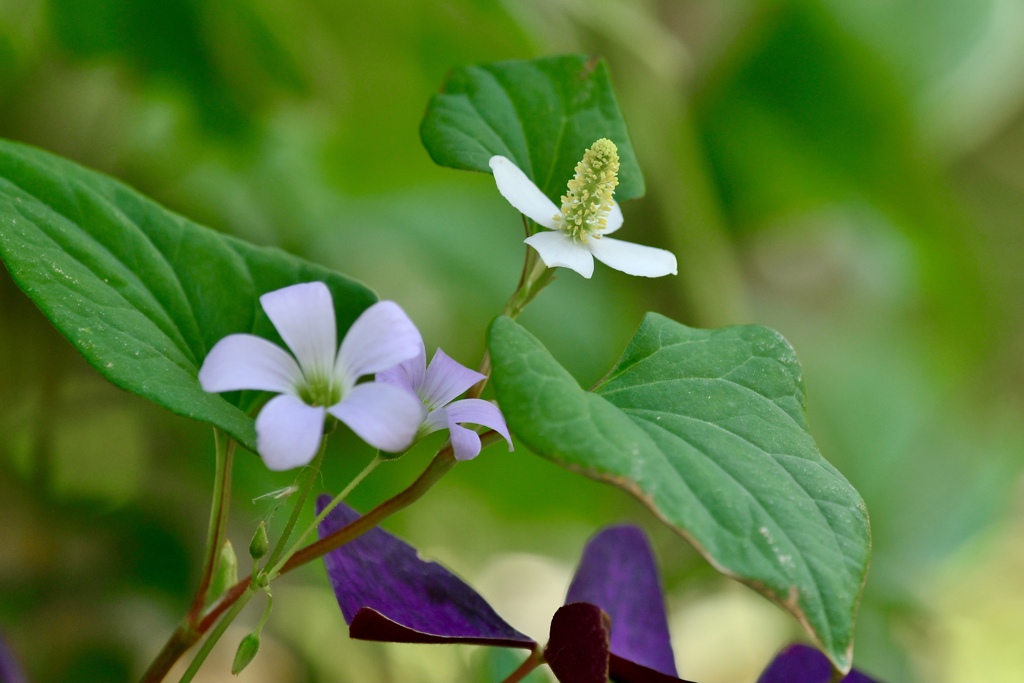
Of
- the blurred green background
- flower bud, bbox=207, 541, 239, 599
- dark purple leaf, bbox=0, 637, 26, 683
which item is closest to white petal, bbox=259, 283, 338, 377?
flower bud, bbox=207, 541, 239, 599

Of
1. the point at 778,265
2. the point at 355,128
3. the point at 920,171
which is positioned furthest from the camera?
the point at 778,265

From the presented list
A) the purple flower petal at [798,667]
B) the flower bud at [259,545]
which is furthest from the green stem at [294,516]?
the purple flower petal at [798,667]

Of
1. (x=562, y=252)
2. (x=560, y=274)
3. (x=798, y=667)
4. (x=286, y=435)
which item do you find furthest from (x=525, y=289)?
(x=560, y=274)

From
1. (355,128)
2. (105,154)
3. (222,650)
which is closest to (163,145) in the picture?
(105,154)

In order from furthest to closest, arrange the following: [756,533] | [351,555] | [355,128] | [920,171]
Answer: [920,171] → [355,128] → [351,555] → [756,533]

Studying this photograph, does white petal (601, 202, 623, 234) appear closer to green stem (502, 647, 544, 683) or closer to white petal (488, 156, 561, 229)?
white petal (488, 156, 561, 229)

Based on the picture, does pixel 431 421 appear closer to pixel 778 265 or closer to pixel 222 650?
pixel 222 650

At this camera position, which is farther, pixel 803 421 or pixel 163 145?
pixel 163 145
